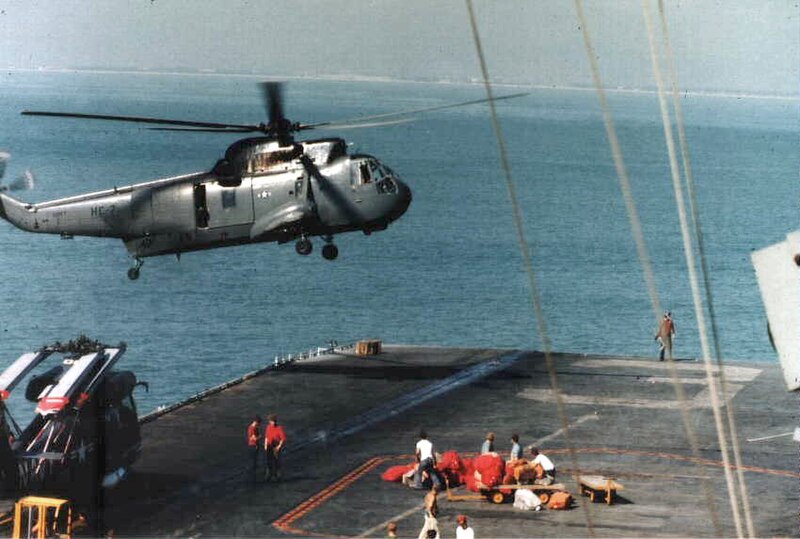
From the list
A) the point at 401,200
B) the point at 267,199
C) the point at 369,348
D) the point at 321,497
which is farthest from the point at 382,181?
the point at 321,497

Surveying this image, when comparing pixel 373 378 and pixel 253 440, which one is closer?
A: pixel 253 440

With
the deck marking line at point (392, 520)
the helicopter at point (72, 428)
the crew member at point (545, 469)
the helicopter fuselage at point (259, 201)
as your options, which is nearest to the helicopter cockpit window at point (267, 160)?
the helicopter fuselage at point (259, 201)

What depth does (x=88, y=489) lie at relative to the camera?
28422mm

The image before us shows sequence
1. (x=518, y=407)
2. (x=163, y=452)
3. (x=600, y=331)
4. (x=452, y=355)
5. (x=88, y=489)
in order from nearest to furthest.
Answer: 1. (x=88, y=489)
2. (x=163, y=452)
3. (x=518, y=407)
4. (x=452, y=355)
5. (x=600, y=331)

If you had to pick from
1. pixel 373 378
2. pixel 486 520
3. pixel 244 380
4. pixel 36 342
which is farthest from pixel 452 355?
pixel 36 342

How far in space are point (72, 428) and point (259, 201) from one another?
57.4ft

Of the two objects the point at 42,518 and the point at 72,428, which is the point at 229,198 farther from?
the point at 42,518

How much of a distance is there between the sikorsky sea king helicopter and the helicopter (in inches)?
555

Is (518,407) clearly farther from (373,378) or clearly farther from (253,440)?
(253,440)

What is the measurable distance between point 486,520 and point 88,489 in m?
9.07

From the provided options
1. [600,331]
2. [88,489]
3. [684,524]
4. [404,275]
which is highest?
[404,275]

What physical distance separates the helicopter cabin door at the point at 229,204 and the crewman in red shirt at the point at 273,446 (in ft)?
44.2

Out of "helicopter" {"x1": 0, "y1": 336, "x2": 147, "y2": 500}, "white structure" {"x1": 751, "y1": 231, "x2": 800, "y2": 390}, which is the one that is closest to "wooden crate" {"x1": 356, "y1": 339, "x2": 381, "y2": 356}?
"helicopter" {"x1": 0, "y1": 336, "x2": 147, "y2": 500}

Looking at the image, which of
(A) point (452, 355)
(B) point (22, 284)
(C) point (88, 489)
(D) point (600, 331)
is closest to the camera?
(C) point (88, 489)
